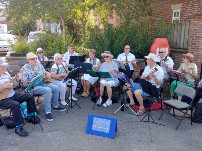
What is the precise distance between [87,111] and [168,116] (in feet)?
7.21

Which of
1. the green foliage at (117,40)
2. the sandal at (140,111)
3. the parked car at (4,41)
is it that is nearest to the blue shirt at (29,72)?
the sandal at (140,111)

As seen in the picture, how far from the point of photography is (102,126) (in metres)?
4.40

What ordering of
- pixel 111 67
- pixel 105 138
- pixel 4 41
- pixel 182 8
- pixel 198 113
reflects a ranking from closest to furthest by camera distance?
pixel 105 138
pixel 198 113
pixel 111 67
pixel 182 8
pixel 4 41

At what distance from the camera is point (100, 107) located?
6.18 m

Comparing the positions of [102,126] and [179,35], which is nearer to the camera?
[102,126]

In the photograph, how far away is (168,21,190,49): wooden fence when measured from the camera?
8.29m

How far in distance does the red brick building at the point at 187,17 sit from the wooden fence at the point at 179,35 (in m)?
0.05

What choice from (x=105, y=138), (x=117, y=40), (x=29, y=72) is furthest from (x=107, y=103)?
(x=117, y=40)

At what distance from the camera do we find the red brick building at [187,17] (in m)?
7.12

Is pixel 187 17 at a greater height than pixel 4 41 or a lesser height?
Result: greater

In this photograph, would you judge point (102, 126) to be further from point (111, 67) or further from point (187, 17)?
point (187, 17)

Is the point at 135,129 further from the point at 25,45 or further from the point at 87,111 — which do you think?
the point at 25,45

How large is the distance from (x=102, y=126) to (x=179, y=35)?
604cm

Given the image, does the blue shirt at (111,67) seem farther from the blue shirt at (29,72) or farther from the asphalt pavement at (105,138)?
the blue shirt at (29,72)
